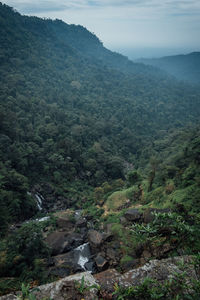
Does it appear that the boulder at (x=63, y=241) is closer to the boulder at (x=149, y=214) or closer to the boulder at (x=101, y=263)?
the boulder at (x=101, y=263)

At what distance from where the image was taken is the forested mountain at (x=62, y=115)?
29.2m

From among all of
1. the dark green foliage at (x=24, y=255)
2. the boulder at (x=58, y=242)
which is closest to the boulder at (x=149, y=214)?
the boulder at (x=58, y=242)

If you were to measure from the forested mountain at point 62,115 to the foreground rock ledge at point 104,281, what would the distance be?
12.5m

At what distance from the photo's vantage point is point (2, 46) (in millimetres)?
73625

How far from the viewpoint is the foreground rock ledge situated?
4785mm

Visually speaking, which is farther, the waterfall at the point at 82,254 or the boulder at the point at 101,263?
the waterfall at the point at 82,254

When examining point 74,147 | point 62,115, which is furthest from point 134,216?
point 62,115

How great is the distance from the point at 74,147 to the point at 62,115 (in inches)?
636

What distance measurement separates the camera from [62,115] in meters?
50.7

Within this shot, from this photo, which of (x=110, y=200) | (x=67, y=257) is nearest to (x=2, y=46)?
(x=110, y=200)

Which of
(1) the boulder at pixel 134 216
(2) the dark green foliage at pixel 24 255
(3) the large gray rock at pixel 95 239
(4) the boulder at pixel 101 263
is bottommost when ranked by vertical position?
(3) the large gray rock at pixel 95 239

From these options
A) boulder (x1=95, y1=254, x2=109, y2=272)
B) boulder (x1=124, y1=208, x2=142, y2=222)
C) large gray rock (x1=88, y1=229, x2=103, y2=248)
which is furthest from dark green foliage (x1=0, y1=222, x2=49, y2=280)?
boulder (x1=124, y1=208, x2=142, y2=222)

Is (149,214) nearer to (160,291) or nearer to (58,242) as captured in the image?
(58,242)

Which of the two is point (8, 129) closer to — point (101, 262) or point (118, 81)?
point (101, 262)
